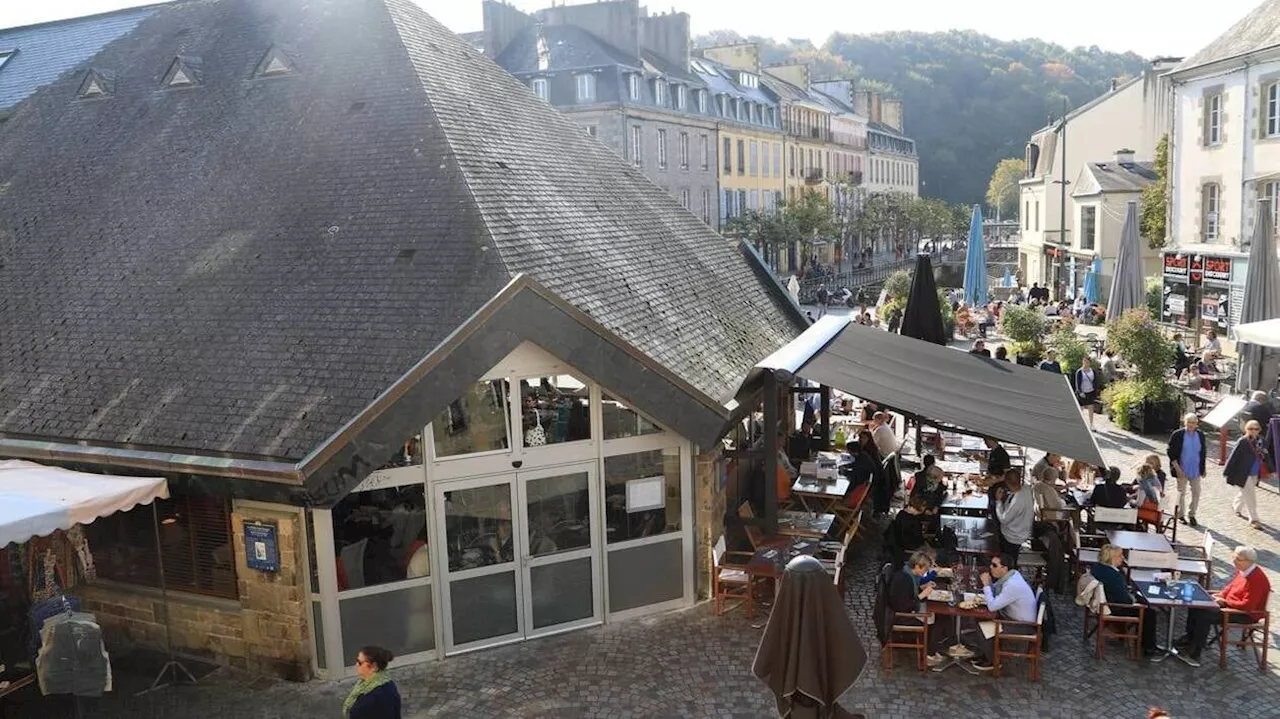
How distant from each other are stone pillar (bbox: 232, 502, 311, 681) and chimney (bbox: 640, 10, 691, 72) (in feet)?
146

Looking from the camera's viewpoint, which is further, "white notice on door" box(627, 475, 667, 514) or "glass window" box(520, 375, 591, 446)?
"white notice on door" box(627, 475, 667, 514)

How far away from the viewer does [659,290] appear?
1346 cm

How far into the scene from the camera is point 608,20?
46.2 metres

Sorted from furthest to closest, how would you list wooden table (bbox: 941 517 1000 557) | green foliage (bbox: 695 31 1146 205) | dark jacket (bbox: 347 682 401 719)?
green foliage (bbox: 695 31 1146 205), wooden table (bbox: 941 517 1000 557), dark jacket (bbox: 347 682 401 719)

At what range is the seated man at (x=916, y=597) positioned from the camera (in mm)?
9688

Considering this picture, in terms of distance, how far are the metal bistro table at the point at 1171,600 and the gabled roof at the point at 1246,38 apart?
73.0ft

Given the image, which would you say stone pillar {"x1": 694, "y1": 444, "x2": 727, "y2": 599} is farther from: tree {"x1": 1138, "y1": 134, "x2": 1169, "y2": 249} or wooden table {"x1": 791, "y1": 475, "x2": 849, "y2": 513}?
tree {"x1": 1138, "y1": 134, "x2": 1169, "y2": 249}

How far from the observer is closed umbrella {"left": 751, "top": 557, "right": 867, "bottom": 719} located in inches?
274

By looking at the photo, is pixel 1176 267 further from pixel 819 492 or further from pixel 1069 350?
pixel 819 492

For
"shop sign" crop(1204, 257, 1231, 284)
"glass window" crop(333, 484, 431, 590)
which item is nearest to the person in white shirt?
"glass window" crop(333, 484, 431, 590)

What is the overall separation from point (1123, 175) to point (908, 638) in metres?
39.7

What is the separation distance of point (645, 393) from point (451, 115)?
5.36 meters

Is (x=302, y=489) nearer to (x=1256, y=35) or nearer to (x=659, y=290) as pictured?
(x=659, y=290)

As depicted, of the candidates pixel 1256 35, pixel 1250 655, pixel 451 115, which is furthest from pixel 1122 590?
pixel 1256 35
